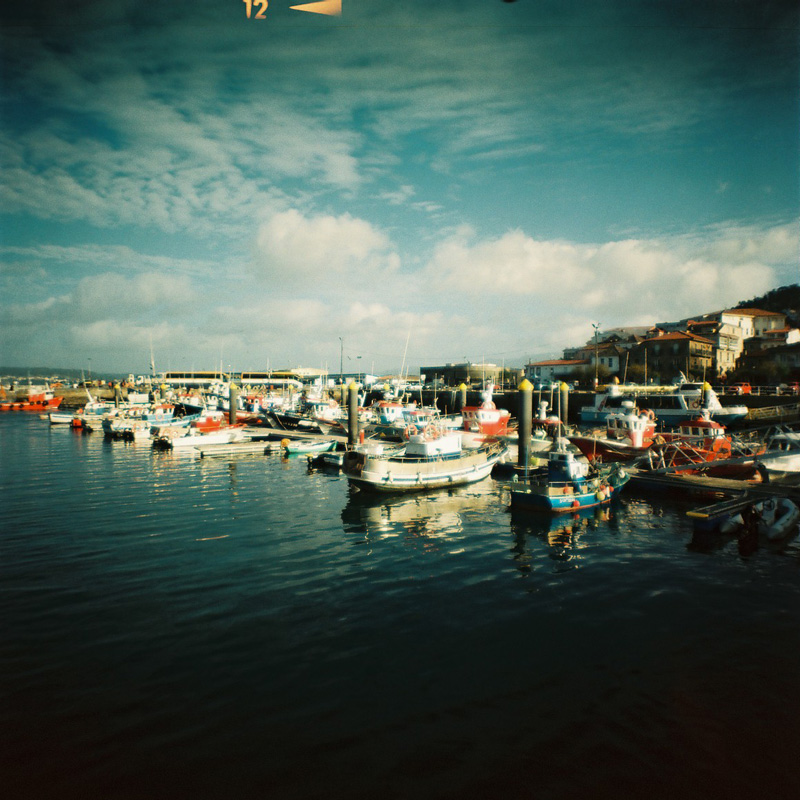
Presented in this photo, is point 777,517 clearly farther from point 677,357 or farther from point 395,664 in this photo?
point 677,357

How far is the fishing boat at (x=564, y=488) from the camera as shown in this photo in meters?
20.6

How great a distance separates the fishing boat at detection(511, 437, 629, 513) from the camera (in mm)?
20578

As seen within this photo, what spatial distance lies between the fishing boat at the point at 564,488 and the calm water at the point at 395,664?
2.38 m

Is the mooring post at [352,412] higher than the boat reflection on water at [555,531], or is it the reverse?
the mooring post at [352,412]

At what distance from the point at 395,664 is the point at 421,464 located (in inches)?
636

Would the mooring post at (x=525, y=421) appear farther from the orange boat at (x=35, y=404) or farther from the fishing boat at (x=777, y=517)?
the orange boat at (x=35, y=404)

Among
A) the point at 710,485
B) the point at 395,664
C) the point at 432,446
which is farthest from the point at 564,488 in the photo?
the point at 395,664

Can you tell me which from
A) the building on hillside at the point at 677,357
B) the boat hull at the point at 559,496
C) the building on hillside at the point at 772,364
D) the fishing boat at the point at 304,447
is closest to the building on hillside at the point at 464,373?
the building on hillside at the point at 677,357

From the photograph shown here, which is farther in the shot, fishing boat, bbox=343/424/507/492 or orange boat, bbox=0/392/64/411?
orange boat, bbox=0/392/64/411

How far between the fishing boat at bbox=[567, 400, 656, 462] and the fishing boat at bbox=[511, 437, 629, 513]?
21.1 ft

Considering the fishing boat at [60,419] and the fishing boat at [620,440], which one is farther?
the fishing boat at [60,419]

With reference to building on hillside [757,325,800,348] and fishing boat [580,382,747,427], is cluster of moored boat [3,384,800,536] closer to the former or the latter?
→ fishing boat [580,382,747,427]

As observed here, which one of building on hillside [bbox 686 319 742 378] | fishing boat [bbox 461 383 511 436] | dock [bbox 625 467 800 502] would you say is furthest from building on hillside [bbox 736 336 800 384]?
dock [bbox 625 467 800 502]

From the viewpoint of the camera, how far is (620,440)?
33.4 meters
